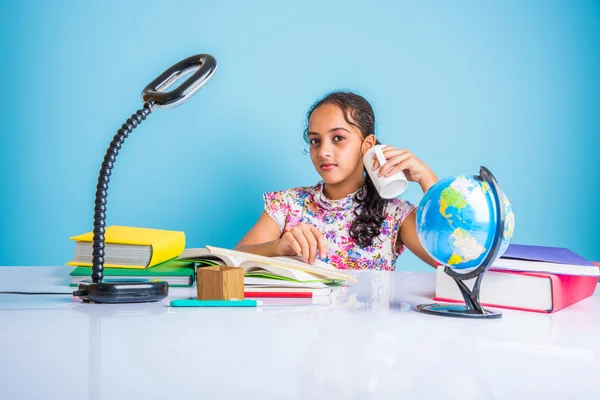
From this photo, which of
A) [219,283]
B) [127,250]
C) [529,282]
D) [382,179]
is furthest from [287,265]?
[382,179]

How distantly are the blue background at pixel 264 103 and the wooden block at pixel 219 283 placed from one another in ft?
5.51

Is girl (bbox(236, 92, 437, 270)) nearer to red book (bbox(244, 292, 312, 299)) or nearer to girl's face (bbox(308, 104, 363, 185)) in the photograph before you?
girl's face (bbox(308, 104, 363, 185))

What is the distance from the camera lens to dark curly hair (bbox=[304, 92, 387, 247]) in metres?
2.11

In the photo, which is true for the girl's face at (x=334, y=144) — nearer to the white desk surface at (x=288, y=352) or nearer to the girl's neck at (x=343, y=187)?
the girl's neck at (x=343, y=187)

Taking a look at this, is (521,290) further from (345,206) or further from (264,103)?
(264,103)

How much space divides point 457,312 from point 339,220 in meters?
1.32

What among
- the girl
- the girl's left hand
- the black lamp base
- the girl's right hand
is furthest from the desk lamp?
the girl

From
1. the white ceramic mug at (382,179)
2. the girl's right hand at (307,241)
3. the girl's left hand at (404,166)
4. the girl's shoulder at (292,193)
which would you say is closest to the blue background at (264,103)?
the girl's shoulder at (292,193)

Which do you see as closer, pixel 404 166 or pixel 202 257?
pixel 202 257

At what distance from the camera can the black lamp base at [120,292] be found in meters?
0.89

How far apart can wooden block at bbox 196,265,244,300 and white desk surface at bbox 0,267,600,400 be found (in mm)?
37

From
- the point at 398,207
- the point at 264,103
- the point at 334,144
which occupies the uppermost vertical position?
the point at 264,103

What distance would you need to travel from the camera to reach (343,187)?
2.20 m

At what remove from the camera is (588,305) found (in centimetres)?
103
